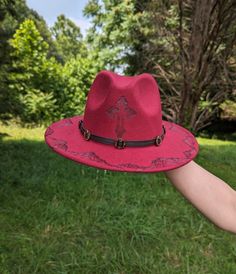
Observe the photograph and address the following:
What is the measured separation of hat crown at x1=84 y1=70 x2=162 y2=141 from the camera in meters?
1.12

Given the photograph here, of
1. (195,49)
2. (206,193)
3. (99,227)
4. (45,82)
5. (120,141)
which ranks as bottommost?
(45,82)

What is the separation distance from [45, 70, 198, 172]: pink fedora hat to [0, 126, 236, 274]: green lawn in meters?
1.94

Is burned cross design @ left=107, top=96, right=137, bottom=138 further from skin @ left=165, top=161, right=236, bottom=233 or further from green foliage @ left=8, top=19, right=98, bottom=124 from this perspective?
green foliage @ left=8, top=19, right=98, bottom=124

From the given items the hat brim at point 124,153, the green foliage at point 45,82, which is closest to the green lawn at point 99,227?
the hat brim at point 124,153

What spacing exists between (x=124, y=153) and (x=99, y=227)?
2517mm

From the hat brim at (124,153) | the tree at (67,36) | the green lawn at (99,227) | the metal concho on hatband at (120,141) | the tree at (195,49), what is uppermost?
the metal concho on hatband at (120,141)

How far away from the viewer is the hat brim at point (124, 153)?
105 cm

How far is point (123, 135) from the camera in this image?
112 cm

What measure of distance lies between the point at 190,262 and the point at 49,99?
10.8 metres

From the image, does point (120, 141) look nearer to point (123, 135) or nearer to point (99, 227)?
point (123, 135)

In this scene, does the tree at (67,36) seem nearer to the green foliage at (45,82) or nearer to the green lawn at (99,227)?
the green foliage at (45,82)

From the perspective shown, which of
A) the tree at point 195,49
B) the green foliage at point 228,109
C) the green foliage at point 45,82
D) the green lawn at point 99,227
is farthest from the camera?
the green foliage at point 228,109

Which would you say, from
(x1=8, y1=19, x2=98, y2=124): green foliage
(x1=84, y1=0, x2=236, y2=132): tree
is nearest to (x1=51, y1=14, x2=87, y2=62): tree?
(x1=8, y1=19, x2=98, y2=124): green foliage

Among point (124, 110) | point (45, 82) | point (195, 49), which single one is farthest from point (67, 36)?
point (124, 110)
